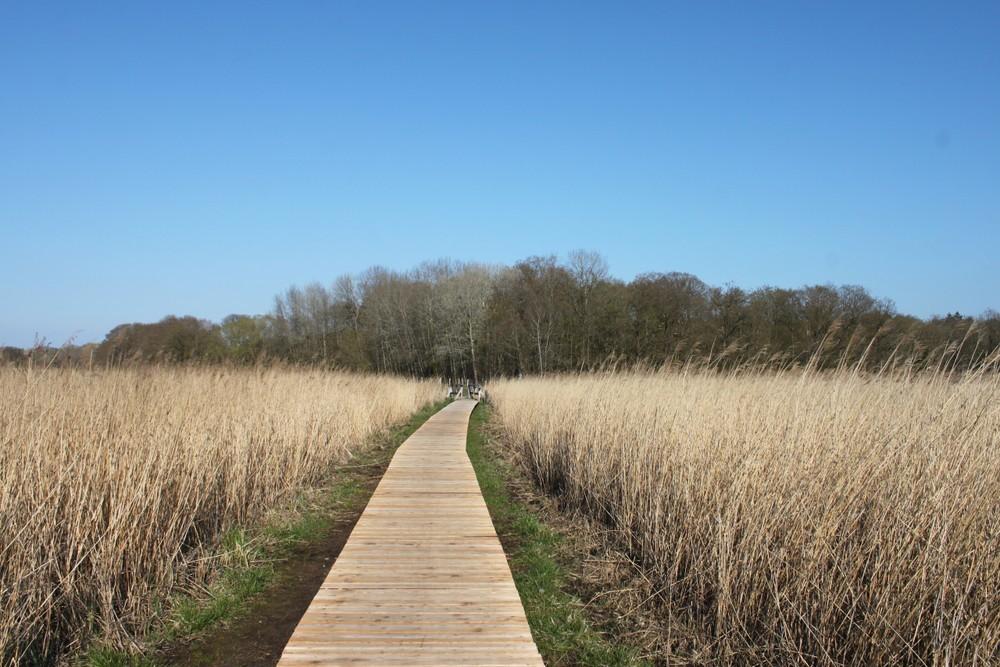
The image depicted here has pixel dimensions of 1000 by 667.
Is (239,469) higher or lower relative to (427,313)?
lower

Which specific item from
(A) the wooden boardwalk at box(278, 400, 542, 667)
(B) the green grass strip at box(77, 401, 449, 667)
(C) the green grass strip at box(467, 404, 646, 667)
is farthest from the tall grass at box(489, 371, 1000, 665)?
(B) the green grass strip at box(77, 401, 449, 667)

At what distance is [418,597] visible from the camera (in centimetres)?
523

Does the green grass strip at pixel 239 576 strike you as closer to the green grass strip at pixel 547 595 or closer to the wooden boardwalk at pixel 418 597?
the wooden boardwalk at pixel 418 597

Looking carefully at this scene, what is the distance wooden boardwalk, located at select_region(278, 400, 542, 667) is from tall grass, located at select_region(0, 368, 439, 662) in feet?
4.33

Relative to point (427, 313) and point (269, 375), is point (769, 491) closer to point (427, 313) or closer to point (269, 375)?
point (269, 375)

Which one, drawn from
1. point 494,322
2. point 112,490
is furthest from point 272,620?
point 494,322

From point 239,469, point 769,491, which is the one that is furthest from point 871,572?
point 239,469

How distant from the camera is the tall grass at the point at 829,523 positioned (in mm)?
3406

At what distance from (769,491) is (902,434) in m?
0.97

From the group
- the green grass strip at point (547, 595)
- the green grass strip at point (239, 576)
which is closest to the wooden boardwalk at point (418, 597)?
the green grass strip at point (547, 595)

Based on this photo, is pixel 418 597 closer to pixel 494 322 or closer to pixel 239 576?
pixel 239 576

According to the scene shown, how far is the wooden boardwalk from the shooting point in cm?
419

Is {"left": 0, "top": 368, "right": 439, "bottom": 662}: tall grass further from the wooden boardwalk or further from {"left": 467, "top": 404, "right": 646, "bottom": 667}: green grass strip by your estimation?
{"left": 467, "top": 404, "right": 646, "bottom": 667}: green grass strip

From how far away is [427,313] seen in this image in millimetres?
57000
